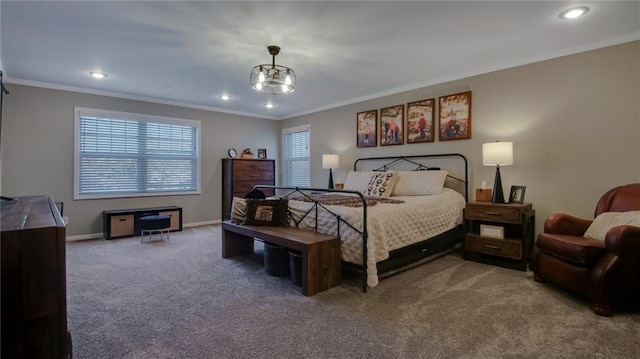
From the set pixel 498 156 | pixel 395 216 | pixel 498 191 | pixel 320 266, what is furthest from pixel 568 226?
pixel 320 266

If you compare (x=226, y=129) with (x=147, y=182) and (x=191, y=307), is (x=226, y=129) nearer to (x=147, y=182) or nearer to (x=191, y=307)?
(x=147, y=182)

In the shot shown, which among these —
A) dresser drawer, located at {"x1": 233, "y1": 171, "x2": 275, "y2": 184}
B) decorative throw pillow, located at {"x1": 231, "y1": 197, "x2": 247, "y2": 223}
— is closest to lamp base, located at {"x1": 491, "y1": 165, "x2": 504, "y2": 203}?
decorative throw pillow, located at {"x1": 231, "y1": 197, "x2": 247, "y2": 223}

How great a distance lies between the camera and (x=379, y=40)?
9.95 ft

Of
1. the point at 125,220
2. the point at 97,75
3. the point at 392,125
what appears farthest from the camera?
the point at 392,125

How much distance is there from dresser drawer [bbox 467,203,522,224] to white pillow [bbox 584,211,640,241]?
1.98 ft

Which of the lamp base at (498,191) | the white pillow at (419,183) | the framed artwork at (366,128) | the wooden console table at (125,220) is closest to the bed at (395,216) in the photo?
the white pillow at (419,183)

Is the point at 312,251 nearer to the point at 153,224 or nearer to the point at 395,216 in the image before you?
Result: the point at 395,216

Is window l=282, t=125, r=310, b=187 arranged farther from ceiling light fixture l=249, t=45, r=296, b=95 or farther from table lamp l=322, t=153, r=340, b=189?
ceiling light fixture l=249, t=45, r=296, b=95

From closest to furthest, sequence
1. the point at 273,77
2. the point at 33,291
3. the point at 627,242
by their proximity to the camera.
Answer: the point at 33,291, the point at 627,242, the point at 273,77

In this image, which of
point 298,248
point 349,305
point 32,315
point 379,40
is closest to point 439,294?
point 349,305

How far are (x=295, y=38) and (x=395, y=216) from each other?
6.48ft

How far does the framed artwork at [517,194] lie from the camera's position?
346 centimetres

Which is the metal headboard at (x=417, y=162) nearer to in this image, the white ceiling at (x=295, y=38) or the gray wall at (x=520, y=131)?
the gray wall at (x=520, y=131)

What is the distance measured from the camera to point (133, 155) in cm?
523
